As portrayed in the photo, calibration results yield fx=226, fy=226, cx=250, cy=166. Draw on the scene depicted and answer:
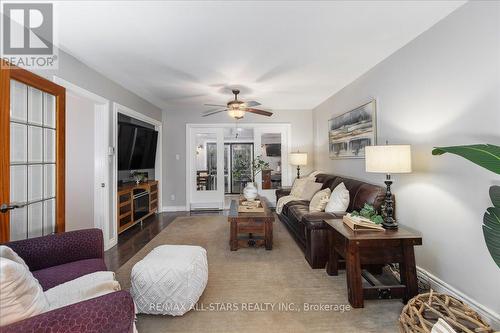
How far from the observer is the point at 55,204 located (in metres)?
2.29

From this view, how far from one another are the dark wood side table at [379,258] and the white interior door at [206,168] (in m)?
4.22

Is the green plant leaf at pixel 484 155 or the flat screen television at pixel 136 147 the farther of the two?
the flat screen television at pixel 136 147

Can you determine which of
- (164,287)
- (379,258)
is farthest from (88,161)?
(379,258)

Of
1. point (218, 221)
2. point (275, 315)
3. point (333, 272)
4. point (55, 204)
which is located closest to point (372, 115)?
point (333, 272)

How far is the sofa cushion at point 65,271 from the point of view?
1476 mm

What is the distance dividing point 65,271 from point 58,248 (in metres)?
0.25

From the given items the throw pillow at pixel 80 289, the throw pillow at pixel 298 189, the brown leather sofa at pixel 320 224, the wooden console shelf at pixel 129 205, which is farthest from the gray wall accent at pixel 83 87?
the throw pillow at pixel 298 189

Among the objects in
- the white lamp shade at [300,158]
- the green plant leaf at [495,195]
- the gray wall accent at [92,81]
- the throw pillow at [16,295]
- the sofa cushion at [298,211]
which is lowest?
the sofa cushion at [298,211]

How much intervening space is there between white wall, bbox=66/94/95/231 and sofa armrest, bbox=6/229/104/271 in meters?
1.76

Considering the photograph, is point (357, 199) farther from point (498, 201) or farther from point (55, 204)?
point (55, 204)

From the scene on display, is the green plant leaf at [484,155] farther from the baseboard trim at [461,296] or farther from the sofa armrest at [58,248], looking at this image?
the sofa armrest at [58,248]

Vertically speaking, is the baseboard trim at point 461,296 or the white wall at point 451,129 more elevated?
the white wall at point 451,129

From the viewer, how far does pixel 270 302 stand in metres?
2.00

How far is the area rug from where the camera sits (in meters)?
1.73
